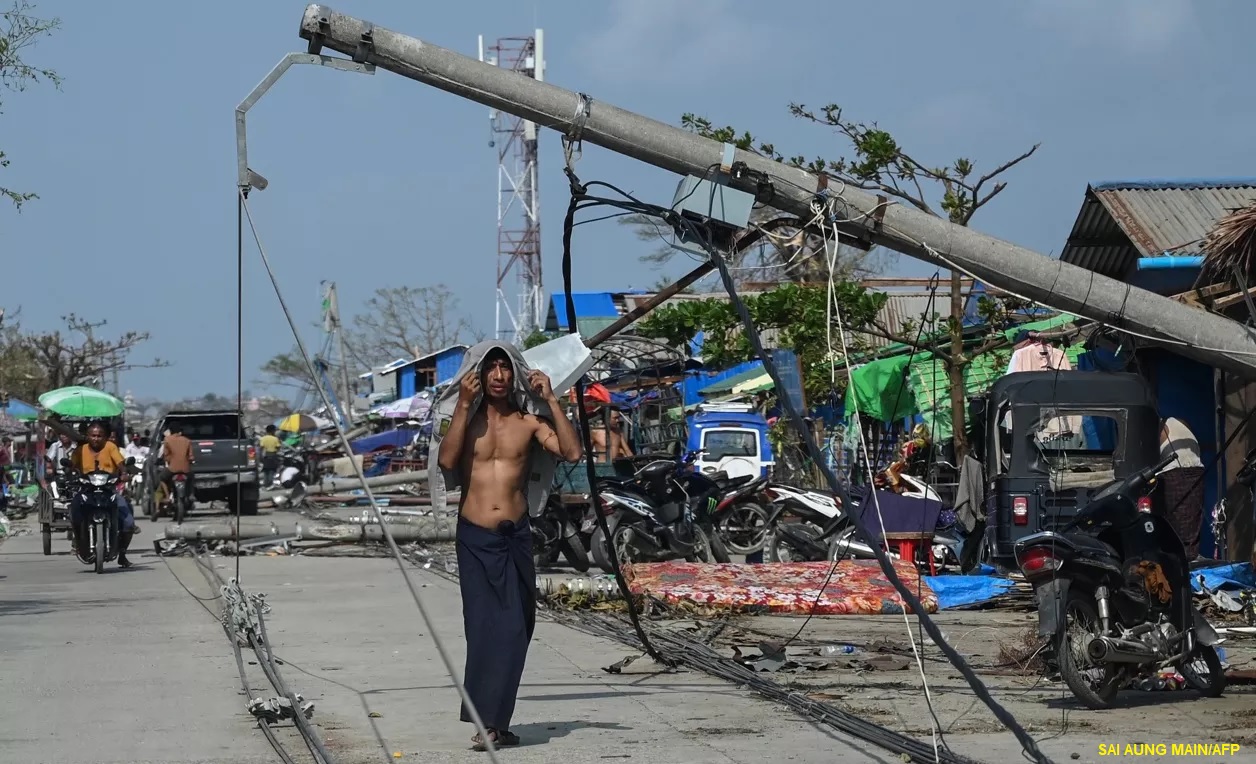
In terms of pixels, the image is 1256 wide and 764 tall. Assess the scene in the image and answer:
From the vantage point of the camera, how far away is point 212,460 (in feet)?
97.3

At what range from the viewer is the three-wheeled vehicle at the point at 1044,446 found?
13.7 metres

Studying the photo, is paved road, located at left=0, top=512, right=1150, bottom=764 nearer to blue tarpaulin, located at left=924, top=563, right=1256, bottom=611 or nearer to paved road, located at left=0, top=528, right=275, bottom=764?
paved road, located at left=0, top=528, right=275, bottom=764

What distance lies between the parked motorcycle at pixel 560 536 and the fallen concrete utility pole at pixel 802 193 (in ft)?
30.6

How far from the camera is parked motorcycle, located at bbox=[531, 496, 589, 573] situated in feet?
54.5

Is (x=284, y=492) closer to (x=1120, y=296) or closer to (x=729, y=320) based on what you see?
(x=729, y=320)

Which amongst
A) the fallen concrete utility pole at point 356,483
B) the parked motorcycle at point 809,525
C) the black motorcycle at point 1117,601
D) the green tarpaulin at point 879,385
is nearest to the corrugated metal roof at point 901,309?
the fallen concrete utility pole at point 356,483

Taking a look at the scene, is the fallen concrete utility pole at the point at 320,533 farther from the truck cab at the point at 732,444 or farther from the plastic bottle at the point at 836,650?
the plastic bottle at the point at 836,650

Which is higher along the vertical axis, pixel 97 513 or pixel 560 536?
pixel 97 513

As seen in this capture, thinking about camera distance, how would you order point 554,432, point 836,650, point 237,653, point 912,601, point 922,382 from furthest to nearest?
1. point 922,382
2. point 836,650
3. point 237,653
4. point 554,432
5. point 912,601

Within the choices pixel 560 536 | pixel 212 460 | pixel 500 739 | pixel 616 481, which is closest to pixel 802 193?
pixel 500 739

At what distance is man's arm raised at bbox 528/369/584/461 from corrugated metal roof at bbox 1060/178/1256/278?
8.70m

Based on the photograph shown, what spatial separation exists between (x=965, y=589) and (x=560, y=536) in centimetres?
519

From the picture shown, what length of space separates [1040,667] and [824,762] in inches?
122

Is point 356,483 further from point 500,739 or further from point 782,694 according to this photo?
→ point 500,739
